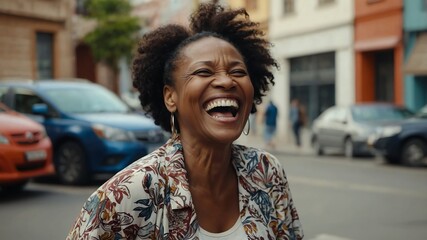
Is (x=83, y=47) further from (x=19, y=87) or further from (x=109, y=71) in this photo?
(x=19, y=87)

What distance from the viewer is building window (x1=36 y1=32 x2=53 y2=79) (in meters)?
28.4

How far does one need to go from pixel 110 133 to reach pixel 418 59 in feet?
48.3

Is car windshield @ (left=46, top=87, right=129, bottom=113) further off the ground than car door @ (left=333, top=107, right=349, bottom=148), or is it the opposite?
car windshield @ (left=46, top=87, right=129, bottom=113)

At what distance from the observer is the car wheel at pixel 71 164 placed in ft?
33.2

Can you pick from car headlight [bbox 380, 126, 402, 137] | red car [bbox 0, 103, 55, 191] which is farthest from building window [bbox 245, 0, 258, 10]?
red car [bbox 0, 103, 55, 191]

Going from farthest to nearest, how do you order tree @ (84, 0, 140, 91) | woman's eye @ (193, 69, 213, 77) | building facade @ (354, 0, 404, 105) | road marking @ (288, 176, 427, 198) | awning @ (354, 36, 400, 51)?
tree @ (84, 0, 140, 91) < awning @ (354, 36, 400, 51) < building facade @ (354, 0, 404, 105) < road marking @ (288, 176, 427, 198) < woman's eye @ (193, 69, 213, 77)

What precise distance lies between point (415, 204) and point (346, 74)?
16597 millimetres

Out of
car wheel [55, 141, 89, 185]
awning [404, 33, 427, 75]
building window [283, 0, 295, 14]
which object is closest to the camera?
car wheel [55, 141, 89, 185]

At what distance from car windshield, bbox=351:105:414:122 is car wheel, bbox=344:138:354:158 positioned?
0.61 meters

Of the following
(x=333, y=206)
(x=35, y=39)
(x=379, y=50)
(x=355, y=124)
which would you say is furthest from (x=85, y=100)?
(x=35, y=39)

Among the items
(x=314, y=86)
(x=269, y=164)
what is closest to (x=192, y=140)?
(x=269, y=164)

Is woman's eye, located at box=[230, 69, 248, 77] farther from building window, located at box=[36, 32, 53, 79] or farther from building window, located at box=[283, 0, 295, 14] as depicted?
building window, located at box=[36, 32, 53, 79]

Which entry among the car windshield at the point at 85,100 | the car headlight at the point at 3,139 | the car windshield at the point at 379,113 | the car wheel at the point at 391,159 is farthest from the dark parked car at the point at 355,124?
the car headlight at the point at 3,139

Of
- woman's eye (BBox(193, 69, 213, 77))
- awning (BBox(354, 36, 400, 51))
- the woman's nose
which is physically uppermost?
awning (BBox(354, 36, 400, 51))
